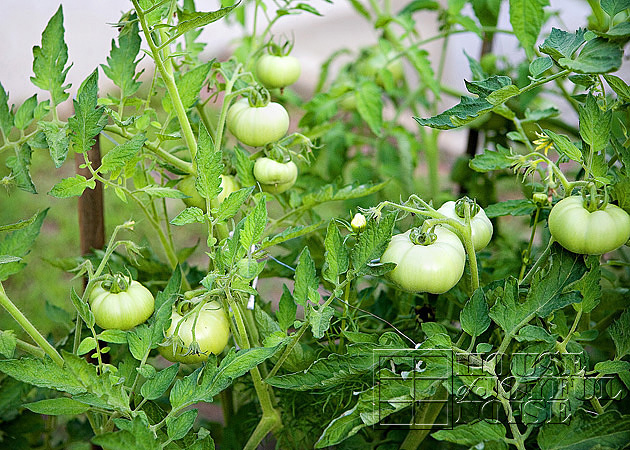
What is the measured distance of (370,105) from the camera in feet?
3.88

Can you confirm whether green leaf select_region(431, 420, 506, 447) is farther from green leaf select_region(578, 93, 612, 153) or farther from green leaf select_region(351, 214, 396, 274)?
green leaf select_region(578, 93, 612, 153)

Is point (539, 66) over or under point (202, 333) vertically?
over

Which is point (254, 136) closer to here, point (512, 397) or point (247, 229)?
point (247, 229)

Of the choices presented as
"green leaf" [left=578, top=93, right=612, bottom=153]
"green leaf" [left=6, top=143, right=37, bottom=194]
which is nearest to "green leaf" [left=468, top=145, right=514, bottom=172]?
"green leaf" [left=578, top=93, right=612, bottom=153]

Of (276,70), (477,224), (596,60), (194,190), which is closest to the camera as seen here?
(596,60)

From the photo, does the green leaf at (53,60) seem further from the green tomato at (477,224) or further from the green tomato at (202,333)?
the green tomato at (477,224)

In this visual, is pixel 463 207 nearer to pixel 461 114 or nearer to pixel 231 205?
pixel 461 114

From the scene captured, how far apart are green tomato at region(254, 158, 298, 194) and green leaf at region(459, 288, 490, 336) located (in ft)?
0.93

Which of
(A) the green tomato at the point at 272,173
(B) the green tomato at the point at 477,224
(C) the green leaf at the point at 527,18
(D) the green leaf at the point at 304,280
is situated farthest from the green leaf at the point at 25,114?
(C) the green leaf at the point at 527,18

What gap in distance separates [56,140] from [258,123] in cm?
24

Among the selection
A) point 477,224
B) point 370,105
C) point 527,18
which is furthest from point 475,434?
point 370,105

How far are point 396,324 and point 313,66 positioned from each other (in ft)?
8.49

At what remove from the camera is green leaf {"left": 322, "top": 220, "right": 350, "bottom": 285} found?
61 cm

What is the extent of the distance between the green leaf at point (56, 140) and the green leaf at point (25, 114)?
9 centimetres
